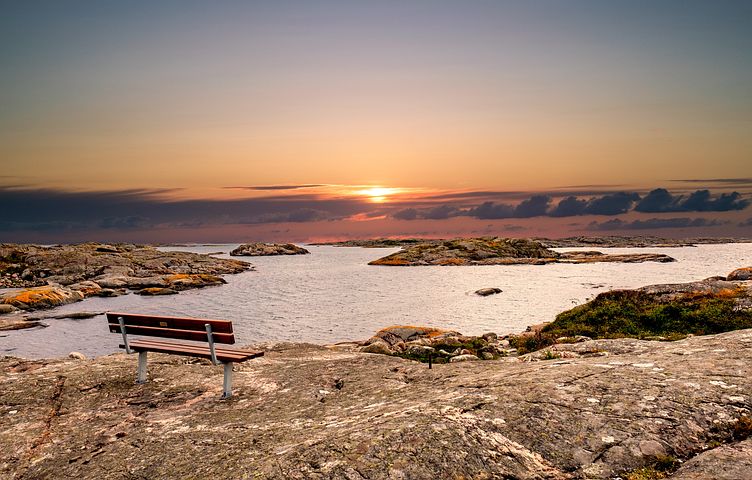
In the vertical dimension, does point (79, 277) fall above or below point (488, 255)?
above

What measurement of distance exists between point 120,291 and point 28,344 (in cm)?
3463

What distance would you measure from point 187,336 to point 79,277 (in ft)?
249

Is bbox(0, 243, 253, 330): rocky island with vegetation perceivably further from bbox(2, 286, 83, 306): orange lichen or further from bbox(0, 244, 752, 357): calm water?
bbox(0, 244, 752, 357): calm water

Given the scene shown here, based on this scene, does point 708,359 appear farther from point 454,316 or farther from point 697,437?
point 454,316

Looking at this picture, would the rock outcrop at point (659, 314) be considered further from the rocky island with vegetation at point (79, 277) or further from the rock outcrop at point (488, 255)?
the rock outcrop at point (488, 255)

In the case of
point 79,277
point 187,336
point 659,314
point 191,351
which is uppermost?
point 187,336

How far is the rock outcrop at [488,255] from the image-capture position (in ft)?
423

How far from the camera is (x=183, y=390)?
1238cm

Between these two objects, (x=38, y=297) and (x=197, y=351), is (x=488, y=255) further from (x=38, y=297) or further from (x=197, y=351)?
(x=197, y=351)

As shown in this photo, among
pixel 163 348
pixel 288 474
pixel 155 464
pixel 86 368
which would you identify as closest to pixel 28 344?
pixel 86 368

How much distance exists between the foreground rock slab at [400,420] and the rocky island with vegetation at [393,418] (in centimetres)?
3

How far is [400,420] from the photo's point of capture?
27.2 ft

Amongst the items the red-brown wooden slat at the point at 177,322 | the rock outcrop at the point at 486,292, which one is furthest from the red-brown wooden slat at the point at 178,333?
the rock outcrop at the point at 486,292

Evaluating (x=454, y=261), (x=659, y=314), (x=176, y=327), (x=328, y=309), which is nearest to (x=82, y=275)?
(x=328, y=309)
